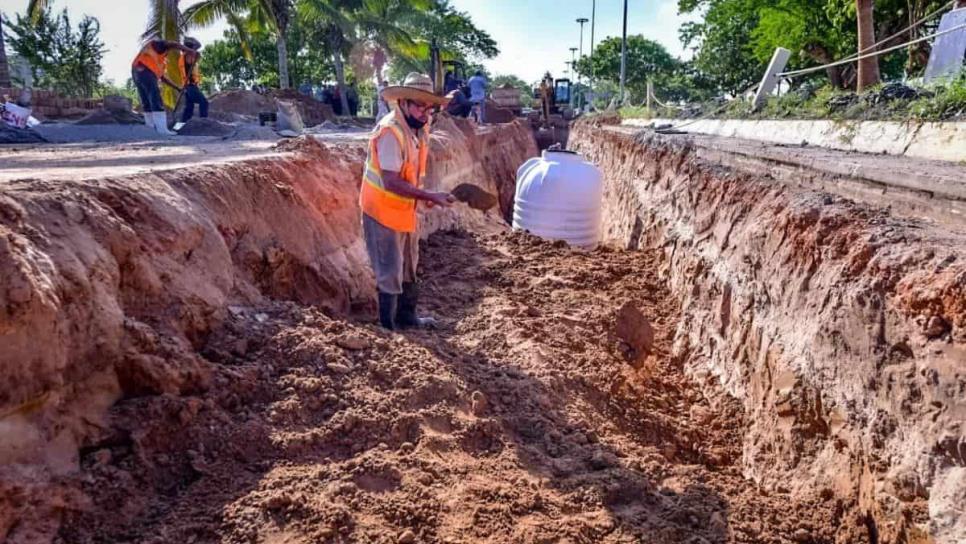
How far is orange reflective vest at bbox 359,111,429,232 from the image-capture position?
13.4 ft

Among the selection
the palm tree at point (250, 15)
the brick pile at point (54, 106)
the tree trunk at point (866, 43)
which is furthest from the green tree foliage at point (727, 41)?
the brick pile at point (54, 106)

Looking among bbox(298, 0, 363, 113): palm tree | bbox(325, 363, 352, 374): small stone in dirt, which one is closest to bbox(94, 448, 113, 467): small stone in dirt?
bbox(325, 363, 352, 374): small stone in dirt

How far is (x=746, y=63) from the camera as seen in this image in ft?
95.5

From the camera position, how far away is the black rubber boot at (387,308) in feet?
14.8

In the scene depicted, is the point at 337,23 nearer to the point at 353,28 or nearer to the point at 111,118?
the point at 353,28

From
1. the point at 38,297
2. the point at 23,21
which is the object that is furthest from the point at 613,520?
the point at 23,21

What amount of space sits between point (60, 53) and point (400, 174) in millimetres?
24296

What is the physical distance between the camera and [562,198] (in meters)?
8.63

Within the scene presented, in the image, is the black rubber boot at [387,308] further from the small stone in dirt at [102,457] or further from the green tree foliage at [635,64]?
the green tree foliage at [635,64]

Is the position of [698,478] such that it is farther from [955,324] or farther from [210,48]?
[210,48]

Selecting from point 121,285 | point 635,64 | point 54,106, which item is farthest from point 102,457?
point 635,64

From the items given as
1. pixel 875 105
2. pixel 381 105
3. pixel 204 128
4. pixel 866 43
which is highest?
pixel 866 43

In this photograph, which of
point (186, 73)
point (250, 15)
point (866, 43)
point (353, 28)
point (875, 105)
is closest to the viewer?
point (875, 105)

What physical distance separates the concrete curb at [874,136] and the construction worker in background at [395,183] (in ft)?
16.1
